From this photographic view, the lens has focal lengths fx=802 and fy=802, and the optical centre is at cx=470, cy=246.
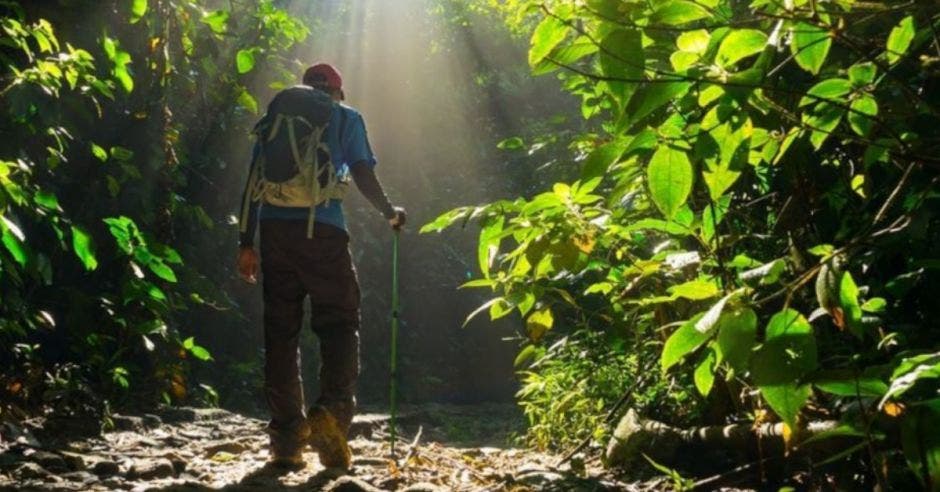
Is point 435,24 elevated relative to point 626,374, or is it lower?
elevated

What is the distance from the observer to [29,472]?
3633 mm

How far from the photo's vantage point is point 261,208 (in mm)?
4648

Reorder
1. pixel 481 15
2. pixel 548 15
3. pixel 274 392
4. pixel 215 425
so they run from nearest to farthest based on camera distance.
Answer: pixel 548 15 → pixel 274 392 → pixel 215 425 → pixel 481 15

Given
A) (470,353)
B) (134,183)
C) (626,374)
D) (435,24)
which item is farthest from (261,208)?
(435,24)

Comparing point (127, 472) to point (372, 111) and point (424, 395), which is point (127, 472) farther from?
point (372, 111)

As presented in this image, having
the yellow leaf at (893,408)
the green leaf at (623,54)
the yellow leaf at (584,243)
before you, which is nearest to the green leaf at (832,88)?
the green leaf at (623,54)

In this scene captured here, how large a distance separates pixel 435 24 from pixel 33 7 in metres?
16.2

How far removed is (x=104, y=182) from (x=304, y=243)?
2.80 m

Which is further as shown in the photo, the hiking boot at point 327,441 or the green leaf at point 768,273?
the hiking boot at point 327,441

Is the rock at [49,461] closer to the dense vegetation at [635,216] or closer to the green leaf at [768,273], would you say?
the dense vegetation at [635,216]

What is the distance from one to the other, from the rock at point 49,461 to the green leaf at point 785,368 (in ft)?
11.9

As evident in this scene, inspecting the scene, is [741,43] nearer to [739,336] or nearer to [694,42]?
[694,42]

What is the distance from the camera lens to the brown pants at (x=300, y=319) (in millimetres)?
4531

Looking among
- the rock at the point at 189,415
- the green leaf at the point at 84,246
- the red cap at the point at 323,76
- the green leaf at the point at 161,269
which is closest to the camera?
the green leaf at the point at 84,246
